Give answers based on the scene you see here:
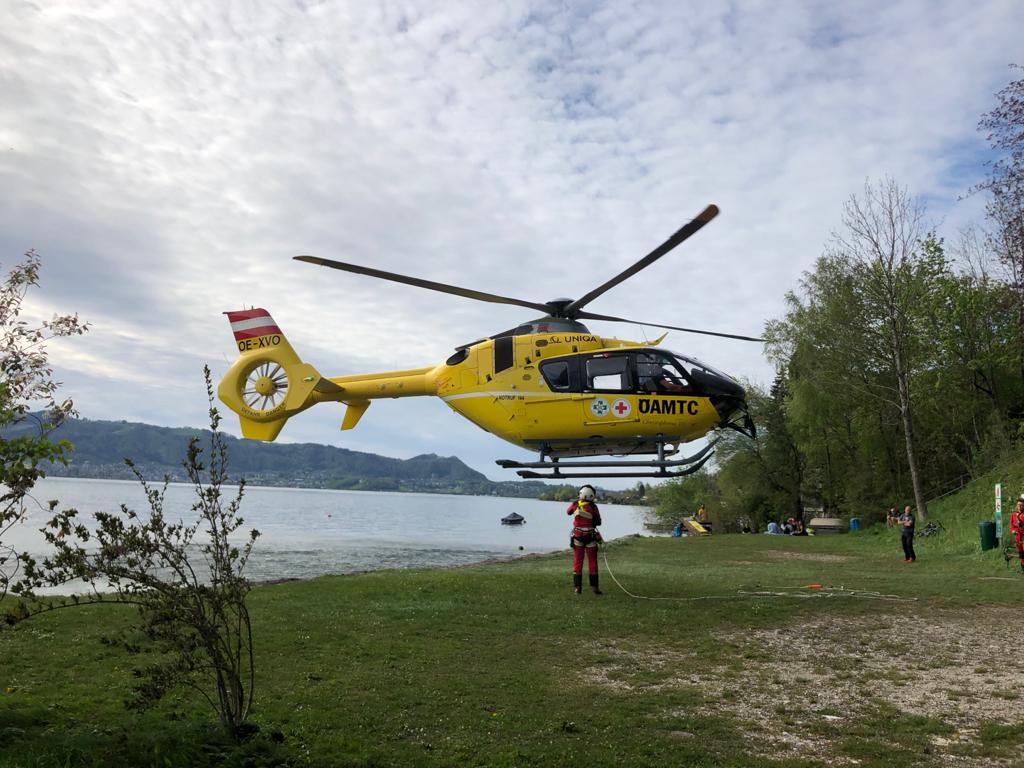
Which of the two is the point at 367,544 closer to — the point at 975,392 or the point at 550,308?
the point at 550,308

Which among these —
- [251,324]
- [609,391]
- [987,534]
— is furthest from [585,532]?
[987,534]

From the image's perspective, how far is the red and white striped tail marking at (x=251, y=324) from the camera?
15773 millimetres

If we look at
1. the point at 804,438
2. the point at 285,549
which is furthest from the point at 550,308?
the point at 804,438

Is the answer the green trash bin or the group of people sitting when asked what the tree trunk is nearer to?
the green trash bin

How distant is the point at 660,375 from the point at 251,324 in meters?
9.36

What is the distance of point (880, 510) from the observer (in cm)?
3625

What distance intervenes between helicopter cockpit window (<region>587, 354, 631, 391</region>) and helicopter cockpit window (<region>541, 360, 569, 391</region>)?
0.44m

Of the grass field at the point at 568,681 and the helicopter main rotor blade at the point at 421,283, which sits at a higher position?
the helicopter main rotor blade at the point at 421,283

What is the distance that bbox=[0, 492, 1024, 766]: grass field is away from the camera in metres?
5.25

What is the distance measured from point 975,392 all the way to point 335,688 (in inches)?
1364

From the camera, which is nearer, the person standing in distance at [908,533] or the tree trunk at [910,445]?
the person standing in distance at [908,533]

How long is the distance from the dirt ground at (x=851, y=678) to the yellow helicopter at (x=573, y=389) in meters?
3.73

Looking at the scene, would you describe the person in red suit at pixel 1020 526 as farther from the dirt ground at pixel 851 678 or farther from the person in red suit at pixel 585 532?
the person in red suit at pixel 585 532

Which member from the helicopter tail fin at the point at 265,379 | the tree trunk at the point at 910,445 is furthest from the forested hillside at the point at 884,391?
the helicopter tail fin at the point at 265,379
